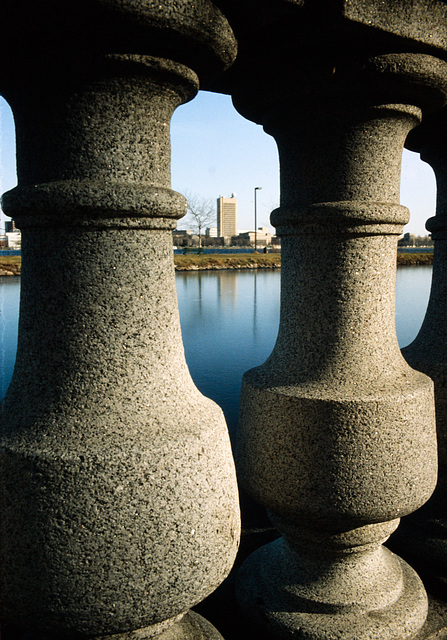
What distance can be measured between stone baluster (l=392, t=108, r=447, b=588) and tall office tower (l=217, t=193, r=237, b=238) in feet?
481

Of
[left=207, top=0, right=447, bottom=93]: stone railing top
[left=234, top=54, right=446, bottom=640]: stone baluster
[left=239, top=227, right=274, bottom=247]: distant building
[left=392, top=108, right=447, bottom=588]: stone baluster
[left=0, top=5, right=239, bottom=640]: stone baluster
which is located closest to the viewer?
[left=0, top=5, right=239, bottom=640]: stone baluster

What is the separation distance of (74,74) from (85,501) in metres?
1.71

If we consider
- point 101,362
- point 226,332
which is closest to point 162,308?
point 101,362

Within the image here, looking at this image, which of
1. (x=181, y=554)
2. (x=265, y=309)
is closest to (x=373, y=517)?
(x=181, y=554)

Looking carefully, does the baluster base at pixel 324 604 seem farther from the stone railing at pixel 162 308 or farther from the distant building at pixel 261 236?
the distant building at pixel 261 236

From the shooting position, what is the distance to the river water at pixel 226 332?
806 cm

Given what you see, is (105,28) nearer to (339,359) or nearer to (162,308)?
(162,308)

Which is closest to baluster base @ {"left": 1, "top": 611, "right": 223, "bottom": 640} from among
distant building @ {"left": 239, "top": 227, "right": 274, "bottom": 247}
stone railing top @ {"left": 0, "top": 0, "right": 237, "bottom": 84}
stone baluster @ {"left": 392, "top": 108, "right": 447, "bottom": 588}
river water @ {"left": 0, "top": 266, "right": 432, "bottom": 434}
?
stone baluster @ {"left": 392, "top": 108, "right": 447, "bottom": 588}

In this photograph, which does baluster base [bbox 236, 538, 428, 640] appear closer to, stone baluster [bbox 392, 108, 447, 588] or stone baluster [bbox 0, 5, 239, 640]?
stone baluster [bbox 392, 108, 447, 588]

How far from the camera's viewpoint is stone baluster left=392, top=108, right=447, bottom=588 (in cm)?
413

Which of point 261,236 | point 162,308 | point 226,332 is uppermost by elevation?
point 261,236

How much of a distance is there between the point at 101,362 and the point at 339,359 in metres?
1.59

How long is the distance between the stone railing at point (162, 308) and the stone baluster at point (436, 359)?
1.00m

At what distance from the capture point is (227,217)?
164 meters
